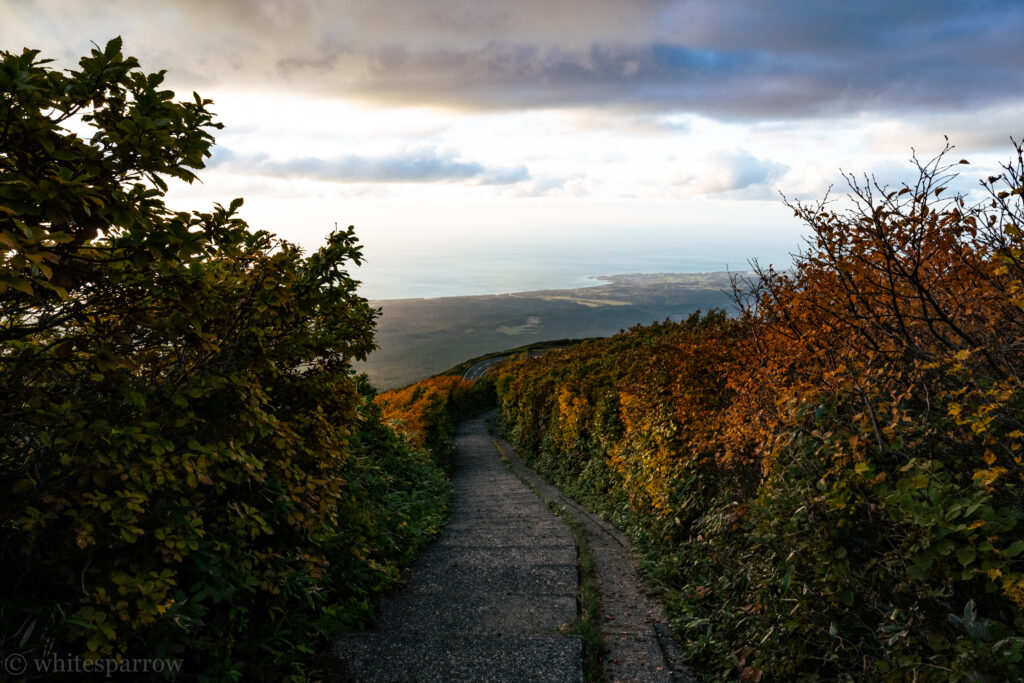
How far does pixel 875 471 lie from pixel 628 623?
3.08 meters

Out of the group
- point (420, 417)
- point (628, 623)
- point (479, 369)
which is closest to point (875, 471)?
point (628, 623)

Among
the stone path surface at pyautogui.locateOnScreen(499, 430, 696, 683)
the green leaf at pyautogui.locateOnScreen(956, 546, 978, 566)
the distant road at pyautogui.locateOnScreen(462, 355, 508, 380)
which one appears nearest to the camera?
the green leaf at pyautogui.locateOnScreen(956, 546, 978, 566)

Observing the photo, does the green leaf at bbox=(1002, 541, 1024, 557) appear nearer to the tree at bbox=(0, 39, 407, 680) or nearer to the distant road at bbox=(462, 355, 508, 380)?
the tree at bbox=(0, 39, 407, 680)

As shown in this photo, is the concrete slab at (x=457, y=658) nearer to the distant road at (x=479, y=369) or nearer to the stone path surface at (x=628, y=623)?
the stone path surface at (x=628, y=623)

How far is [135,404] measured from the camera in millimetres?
2795

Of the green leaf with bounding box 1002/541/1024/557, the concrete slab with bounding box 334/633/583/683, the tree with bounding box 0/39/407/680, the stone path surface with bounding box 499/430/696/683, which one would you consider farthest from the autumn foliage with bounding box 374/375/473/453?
the green leaf with bounding box 1002/541/1024/557

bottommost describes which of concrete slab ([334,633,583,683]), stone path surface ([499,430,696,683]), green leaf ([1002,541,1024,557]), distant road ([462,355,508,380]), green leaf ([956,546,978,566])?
distant road ([462,355,508,380])

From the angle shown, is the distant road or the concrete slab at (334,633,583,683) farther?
the distant road

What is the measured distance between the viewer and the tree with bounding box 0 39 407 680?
2.35 m

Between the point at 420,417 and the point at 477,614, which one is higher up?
the point at 420,417

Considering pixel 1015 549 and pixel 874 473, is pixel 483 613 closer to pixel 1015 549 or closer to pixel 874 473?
pixel 874 473

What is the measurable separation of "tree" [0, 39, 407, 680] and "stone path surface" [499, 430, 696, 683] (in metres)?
2.63

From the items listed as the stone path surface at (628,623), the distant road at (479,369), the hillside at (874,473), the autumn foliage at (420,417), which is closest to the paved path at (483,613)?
the stone path surface at (628,623)

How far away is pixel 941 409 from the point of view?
369 centimetres
